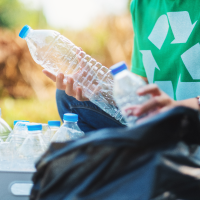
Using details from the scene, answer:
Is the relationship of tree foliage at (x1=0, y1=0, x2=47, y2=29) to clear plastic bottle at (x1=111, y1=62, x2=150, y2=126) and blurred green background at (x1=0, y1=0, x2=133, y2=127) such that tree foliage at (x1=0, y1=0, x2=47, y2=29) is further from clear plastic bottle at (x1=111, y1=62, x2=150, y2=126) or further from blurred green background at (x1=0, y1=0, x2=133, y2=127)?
clear plastic bottle at (x1=111, y1=62, x2=150, y2=126)

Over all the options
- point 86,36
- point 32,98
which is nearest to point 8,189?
point 32,98

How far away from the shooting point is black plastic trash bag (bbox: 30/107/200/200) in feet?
1.98

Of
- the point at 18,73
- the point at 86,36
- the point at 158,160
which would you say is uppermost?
the point at 158,160

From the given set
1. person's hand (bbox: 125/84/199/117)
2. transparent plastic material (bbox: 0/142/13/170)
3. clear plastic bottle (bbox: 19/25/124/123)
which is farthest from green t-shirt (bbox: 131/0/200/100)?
transparent plastic material (bbox: 0/142/13/170)

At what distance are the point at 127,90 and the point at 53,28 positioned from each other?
4.57m

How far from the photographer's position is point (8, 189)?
0.90m

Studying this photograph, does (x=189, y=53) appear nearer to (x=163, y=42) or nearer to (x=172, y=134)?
(x=163, y=42)

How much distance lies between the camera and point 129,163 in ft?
2.03

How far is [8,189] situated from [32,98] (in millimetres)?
3911

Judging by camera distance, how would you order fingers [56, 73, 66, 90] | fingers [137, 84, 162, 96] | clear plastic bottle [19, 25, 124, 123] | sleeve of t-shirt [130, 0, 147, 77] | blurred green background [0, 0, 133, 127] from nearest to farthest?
fingers [137, 84, 162, 96] < fingers [56, 73, 66, 90] < clear plastic bottle [19, 25, 124, 123] < sleeve of t-shirt [130, 0, 147, 77] < blurred green background [0, 0, 133, 127]

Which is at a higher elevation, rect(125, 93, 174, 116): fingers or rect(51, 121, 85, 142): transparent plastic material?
rect(125, 93, 174, 116): fingers

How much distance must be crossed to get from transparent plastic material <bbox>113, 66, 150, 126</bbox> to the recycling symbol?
0.57 metres

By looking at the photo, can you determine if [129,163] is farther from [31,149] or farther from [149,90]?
[31,149]

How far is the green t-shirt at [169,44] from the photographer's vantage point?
4.40 feet
